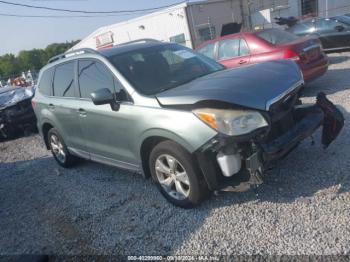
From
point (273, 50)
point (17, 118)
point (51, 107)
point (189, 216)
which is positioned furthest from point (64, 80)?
point (17, 118)

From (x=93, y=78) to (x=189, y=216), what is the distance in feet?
7.38

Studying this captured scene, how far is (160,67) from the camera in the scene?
15.3 ft

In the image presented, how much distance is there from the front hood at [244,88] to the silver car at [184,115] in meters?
0.01

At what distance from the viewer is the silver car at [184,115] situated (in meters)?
3.47

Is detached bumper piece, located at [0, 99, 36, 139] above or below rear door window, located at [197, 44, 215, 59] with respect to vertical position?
below

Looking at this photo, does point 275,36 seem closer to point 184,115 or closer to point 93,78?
point 93,78

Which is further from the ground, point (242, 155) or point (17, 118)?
point (242, 155)

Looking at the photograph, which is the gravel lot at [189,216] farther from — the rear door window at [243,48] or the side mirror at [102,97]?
the rear door window at [243,48]

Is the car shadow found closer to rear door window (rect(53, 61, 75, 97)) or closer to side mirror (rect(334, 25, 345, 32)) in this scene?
rear door window (rect(53, 61, 75, 97))

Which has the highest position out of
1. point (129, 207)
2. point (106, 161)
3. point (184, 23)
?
point (106, 161)

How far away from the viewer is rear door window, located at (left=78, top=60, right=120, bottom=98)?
4.53m

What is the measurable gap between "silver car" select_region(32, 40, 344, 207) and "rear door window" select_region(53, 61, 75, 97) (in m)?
0.02

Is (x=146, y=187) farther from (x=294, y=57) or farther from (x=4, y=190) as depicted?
(x=294, y=57)

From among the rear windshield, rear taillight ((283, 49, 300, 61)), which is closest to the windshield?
rear taillight ((283, 49, 300, 61))
